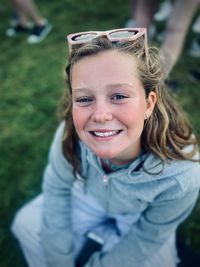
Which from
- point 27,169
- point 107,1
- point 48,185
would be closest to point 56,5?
point 107,1

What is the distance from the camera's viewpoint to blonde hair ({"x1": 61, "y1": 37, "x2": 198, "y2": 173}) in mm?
1354

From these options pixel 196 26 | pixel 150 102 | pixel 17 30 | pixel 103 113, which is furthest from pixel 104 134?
pixel 17 30

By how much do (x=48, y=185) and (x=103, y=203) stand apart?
33 cm

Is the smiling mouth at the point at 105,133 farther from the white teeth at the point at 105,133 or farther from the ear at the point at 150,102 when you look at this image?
the ear at the point at 150,102

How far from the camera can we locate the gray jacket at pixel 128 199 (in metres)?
1.61

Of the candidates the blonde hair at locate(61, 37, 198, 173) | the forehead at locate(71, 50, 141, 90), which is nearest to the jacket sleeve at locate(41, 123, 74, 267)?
the blonde hair at locate(61, 37, 198, 173)

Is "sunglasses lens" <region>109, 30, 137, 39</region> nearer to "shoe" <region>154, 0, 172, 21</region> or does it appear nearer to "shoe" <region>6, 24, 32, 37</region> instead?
"shoe" <region>154, 0, 172, 21</region>

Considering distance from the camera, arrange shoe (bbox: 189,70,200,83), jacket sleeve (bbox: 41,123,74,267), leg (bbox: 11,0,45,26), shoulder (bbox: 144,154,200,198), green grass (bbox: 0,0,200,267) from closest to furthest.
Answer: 1. shoulder (bbox: 144,154,200,198)
2. jacket sleeve (bbox: 41,123,74,267)
3. green grass (bbox: 0,0,200,267)
4. shoe (bbox: 189,70,200,83)
5. leg (bbox: 11,0,45,26)

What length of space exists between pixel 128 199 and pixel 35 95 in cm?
191

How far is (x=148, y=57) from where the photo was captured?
144cm

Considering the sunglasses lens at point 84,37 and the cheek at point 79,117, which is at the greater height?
the sunglasses lens at point 84,37

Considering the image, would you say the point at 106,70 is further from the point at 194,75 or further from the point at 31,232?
the point at 194,75

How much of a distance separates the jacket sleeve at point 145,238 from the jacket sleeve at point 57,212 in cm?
16

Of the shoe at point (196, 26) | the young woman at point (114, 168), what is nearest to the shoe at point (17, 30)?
the shoe at point (196, 26)
